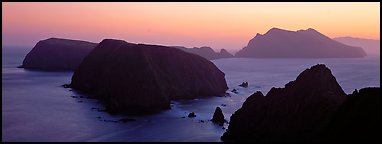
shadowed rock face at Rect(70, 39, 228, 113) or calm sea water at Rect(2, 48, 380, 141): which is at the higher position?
shadowed rock face at Rect(70, 39, 228, 113)

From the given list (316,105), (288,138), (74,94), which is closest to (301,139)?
(288,138)

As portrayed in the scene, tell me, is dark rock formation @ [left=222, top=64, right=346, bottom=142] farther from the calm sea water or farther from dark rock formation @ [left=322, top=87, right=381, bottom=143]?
the calm sea water

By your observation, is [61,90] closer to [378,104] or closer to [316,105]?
[316,105]

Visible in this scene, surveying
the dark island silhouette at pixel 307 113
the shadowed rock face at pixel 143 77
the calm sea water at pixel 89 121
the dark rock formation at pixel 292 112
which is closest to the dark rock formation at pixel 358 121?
the dark island silhouette at pixel 307 113

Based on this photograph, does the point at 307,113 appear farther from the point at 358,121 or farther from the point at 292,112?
the point at 358,121

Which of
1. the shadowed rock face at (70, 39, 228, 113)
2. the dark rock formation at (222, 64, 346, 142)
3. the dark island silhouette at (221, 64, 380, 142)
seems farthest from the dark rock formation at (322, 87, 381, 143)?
the shadowed rock face at (70, 39, 228, 113)

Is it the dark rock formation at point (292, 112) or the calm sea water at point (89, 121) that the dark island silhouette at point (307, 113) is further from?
the calm sea water at point (89, 121)

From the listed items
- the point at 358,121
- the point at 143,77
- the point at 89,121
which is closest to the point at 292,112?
the point at 358,121

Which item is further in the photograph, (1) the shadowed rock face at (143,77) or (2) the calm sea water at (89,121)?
(1) the shadowed rock face at (143,77)
